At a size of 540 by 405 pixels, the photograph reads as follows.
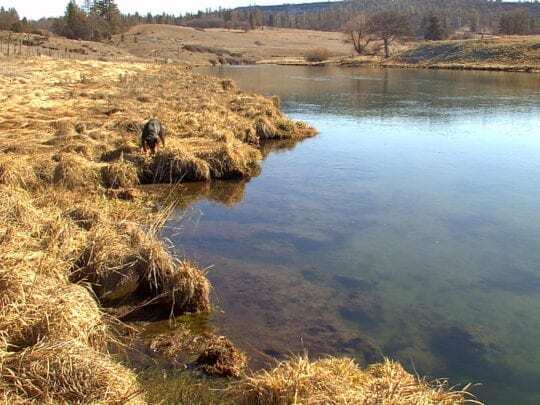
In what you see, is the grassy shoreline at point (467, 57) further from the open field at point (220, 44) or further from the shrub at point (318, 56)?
the open field at point (220, 44)

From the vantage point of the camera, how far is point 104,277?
286 inches

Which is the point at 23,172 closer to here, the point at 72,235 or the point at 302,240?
the point at 72,235

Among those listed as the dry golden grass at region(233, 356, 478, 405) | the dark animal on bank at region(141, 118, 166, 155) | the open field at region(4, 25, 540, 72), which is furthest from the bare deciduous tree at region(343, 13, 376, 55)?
the dry golden grass at region(233, 356, 478, 405)

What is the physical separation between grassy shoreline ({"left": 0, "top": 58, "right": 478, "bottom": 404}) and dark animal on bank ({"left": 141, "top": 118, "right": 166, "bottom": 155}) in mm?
243

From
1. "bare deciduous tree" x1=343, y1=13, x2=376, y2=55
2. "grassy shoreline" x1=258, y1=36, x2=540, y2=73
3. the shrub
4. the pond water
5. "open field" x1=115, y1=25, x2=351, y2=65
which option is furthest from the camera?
"bare deciduous tree" x1=343, y1=13, x2=376, y2=55

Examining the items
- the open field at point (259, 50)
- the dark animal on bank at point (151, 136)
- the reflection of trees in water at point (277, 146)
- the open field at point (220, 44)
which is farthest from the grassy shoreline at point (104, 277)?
the open field at point (220, 44)

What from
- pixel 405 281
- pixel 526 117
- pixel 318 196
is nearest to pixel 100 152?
pixel 318 196

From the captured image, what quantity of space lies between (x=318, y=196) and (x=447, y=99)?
69.5 feet

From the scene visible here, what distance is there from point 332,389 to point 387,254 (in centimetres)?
512

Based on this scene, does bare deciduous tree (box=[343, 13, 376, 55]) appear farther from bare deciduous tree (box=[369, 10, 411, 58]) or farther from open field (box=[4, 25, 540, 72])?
open field (box=[4, 25, 540, 72])

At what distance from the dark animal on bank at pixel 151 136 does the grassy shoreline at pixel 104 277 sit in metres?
0.24

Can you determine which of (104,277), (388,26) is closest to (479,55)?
(388,26)

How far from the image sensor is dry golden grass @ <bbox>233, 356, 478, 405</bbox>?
439 centimetres

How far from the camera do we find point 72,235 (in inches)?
296
